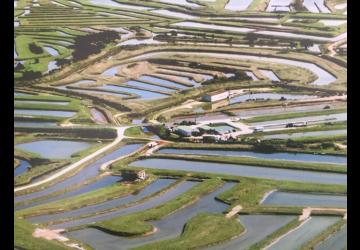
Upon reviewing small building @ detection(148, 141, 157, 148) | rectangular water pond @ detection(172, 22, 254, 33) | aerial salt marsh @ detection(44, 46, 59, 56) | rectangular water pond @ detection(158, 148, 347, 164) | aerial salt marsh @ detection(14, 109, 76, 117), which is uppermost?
rectangular water pond @ detection(172, 22, 254, 33)

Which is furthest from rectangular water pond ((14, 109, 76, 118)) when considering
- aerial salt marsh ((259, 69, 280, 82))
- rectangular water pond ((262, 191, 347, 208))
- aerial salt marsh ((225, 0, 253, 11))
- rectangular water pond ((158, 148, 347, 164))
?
aerial salt marsh ((225, 0, 253, 11))

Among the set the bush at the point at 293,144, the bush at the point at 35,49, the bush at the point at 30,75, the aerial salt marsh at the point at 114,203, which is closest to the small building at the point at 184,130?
the aerial salt marsh at the point at 114,203

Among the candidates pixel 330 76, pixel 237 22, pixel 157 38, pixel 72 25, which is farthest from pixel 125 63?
pixel 330 76

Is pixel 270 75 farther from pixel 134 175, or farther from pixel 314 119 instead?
pixel 134 175

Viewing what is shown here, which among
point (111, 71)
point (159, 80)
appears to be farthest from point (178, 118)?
point (111, 71)

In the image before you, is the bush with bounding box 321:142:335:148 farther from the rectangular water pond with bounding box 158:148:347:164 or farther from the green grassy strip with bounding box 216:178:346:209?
the green grassy strip with bounding box 216:178:346:209

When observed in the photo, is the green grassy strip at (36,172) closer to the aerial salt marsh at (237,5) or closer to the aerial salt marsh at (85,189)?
the aerial salt marsh at (85,189)

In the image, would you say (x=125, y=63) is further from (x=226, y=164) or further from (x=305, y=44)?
(x=226, y=164)
